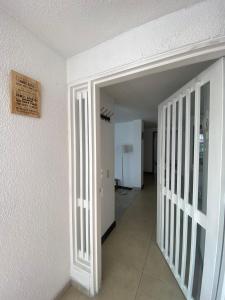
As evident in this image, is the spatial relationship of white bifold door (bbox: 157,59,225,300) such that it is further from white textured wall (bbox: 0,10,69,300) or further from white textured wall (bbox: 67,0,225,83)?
white textured wall (bbox: 0,10,69,300)

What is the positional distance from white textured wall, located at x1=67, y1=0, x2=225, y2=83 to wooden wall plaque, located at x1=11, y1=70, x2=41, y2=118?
45cm

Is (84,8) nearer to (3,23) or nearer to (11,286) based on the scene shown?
(3,23)

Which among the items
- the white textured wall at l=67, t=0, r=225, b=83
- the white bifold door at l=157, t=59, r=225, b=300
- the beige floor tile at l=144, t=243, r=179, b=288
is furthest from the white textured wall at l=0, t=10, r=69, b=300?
the white bifold door at l=157, t=59, r=225, b=300

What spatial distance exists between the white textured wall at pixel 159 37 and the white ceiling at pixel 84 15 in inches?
1.8

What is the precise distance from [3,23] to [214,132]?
1.54 m

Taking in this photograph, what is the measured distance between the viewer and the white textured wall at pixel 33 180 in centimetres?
A: 93

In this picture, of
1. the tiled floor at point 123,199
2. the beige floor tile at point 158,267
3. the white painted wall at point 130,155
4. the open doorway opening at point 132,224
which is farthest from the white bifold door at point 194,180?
the white painted wall at point 130,155

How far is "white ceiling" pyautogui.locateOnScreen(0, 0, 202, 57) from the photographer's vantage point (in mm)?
830

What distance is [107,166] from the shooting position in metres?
2.27

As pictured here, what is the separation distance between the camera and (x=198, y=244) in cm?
125

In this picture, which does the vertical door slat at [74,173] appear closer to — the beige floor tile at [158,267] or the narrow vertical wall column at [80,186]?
the narrow vertical wall column at [80,186]

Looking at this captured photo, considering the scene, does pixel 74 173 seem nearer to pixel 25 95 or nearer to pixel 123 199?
pixel 25 95

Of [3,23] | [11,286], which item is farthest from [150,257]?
[3,23]

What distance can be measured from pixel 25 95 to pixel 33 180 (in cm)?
63
